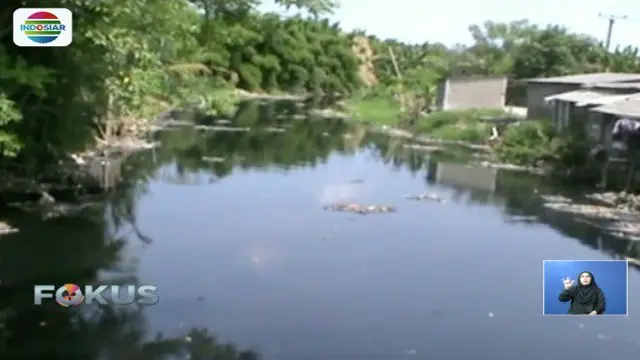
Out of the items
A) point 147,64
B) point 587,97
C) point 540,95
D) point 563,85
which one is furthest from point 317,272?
point 540,95

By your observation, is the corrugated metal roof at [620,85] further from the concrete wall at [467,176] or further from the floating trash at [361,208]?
the floating trash at [361,208]

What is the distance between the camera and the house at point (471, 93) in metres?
8.50

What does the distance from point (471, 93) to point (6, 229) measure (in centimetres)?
617

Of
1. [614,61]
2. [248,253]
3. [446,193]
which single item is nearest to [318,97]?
[614,61]

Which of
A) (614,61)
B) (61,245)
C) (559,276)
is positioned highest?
(614,61)

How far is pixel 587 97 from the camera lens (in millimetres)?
7160

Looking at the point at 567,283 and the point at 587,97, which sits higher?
Answer: the point at 587,97

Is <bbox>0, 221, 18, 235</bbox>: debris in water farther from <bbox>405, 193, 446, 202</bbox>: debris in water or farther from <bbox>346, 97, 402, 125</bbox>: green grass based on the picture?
<bbox>346, 97, 402, 125</bbox>: green grass

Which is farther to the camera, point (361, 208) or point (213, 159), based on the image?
point (213, 159)

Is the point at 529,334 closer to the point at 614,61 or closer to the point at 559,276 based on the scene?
the point at 559,276

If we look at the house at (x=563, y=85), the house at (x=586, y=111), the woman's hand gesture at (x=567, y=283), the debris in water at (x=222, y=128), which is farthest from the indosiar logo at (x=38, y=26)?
the debris in water at (x=222, y=128)

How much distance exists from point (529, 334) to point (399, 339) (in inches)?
14.8

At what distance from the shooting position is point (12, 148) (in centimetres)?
387

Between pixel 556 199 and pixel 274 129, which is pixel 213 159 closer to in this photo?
pixel 556 199
